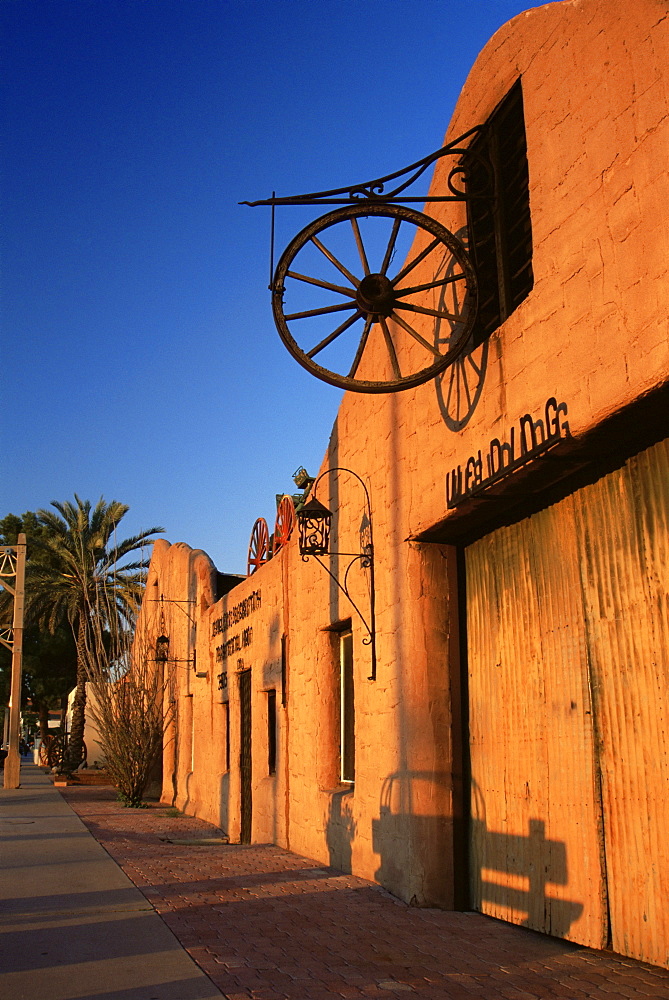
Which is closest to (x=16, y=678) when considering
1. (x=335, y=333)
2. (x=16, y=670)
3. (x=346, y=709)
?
(x=16, y=670)

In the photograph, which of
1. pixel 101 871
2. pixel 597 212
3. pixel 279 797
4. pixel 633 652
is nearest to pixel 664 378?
pixel 597 212

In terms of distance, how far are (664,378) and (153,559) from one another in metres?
23.1

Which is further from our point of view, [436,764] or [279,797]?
[279,797]

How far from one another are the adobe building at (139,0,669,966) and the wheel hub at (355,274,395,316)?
0.78 feet

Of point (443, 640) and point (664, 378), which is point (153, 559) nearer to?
point (443, 640)

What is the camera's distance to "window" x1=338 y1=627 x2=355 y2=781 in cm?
971

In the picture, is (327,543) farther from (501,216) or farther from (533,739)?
Answer: (501,216)

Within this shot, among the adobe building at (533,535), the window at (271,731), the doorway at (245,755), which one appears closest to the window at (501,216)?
the adobe building at (533,535)

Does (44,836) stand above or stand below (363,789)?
below

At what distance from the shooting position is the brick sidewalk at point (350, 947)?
4.70 meters

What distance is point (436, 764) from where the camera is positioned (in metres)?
7.07

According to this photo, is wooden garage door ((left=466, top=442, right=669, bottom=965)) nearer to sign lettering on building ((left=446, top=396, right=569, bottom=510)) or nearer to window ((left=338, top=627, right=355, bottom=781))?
sign lettering on building ((left=446, top=396, right=569, bottom=510))

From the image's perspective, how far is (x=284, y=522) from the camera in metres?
12.6

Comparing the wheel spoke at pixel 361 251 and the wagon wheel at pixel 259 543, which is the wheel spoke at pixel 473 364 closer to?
the wheel spoke at pixel 361 251
